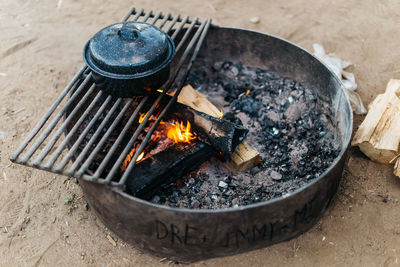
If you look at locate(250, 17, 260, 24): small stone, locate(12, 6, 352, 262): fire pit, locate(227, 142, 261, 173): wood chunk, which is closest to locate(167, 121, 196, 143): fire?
locate(12, 6, 352, 262): fire pit

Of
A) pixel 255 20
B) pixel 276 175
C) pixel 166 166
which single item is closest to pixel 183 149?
pixel 166 166

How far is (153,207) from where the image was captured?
7.61 feet

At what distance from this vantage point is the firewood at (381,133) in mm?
3147

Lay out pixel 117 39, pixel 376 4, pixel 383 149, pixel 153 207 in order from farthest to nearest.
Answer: pixel 376 4
pixel 383 149
pixel 117 39
pixel 153 207

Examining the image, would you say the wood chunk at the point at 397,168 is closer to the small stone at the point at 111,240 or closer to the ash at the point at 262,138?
the ash at the point at 262,138

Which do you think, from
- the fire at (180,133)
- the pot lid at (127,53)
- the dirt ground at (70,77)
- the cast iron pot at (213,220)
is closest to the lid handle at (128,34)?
the pot lid at (127,53)

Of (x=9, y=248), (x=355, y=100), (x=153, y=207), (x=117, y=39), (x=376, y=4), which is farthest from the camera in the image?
(x=376, y=4)

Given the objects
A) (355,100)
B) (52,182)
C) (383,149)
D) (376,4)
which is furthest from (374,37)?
(52,182)

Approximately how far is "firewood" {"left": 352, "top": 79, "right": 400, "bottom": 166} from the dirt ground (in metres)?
0.15

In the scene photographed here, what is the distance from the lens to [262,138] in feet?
11.1

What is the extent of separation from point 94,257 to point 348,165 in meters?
2.24

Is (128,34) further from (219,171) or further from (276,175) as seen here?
(276,175)

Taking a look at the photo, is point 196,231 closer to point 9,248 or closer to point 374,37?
point 9,248

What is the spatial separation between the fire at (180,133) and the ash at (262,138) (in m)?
0.27
